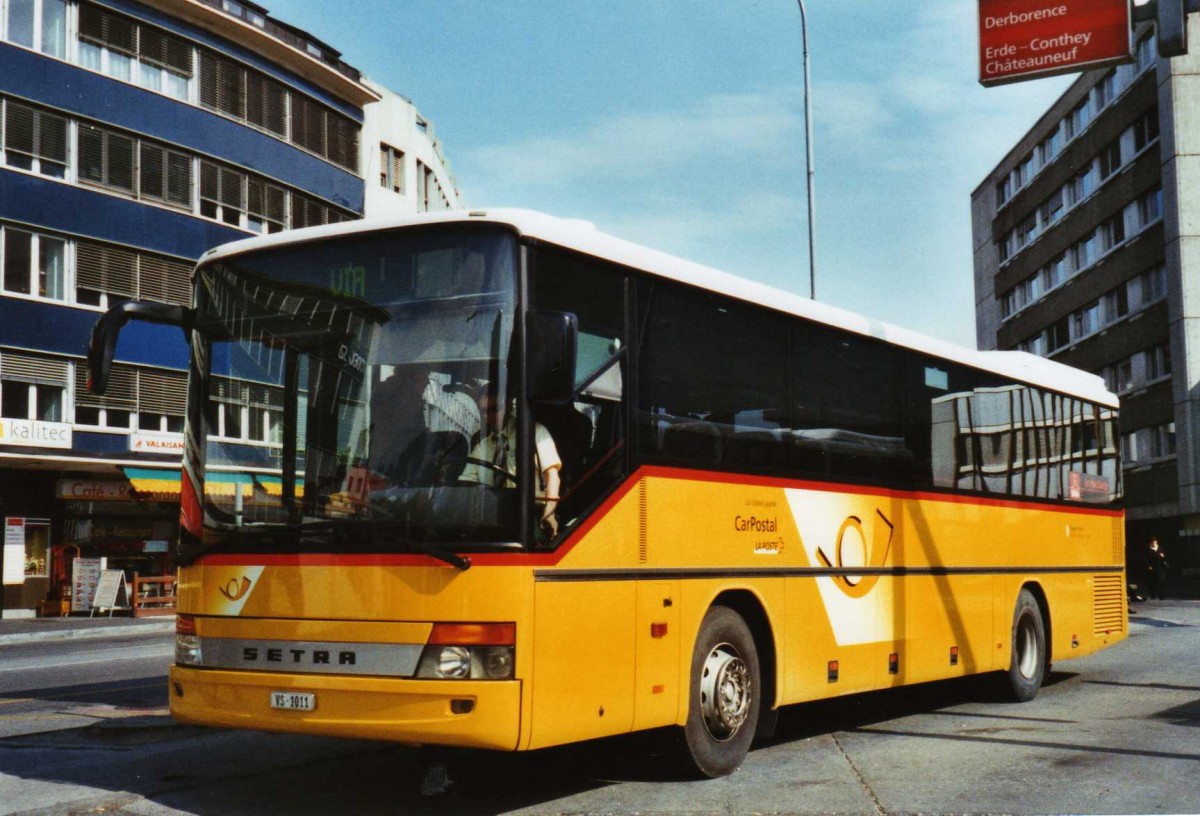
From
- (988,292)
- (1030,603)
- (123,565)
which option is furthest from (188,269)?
(988,292)

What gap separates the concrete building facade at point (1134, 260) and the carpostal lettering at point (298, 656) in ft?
112

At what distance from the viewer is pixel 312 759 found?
9586 millimetres

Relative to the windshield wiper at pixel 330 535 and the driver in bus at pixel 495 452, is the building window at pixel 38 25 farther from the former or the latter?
the driver in bus at pixel 495 452

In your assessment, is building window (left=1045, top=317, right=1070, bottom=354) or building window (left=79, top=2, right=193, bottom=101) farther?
building window (left=1045, top=317, right=1070, bottom=354)

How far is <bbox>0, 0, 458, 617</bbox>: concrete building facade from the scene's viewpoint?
3291 cm

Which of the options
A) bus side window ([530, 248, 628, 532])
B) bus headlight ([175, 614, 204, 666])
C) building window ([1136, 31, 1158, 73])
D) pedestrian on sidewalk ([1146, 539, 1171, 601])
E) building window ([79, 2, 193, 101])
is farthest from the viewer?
building window ([1136, 31, 1158, 73])

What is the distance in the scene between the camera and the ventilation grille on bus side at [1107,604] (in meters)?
15.1

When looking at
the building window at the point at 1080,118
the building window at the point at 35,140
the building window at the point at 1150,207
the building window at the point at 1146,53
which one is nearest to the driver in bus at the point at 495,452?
the building window at the point at 35,140

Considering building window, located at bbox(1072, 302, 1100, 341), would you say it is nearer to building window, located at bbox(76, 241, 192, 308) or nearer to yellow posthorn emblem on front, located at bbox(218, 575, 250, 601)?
building window, located at bbox(76, 241, 192, 308)

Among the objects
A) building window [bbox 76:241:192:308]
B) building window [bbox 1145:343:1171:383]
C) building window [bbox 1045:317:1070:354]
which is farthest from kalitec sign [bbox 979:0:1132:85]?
building window [bbox 1045:317:1070:354]

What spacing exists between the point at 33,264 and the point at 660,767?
93.9 feet

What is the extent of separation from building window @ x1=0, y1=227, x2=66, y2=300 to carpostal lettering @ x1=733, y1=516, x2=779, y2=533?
1086 inches

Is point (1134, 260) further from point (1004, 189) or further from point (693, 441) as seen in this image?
point (693, 441)

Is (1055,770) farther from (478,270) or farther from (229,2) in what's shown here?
(229,2)
